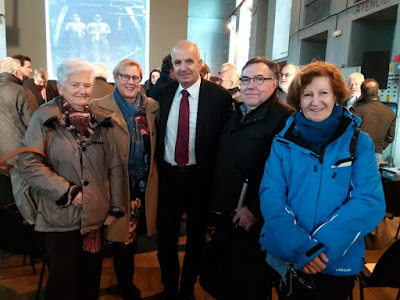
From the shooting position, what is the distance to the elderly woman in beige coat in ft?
6.10

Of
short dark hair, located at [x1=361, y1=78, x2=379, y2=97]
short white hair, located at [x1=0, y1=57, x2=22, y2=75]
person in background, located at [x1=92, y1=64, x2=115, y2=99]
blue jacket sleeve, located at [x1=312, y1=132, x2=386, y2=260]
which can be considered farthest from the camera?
short dark hair, located at [x1=361, y1=78, x2=379, y2=97]

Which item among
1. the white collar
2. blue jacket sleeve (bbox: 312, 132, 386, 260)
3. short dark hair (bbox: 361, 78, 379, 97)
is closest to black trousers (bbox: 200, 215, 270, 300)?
blue jacket sleeve (bbox: 312, 132, 386, 260)

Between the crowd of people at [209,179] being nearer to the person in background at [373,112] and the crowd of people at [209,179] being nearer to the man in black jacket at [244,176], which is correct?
the man in black jacket at [244,176]

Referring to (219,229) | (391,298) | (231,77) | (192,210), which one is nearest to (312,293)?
(219,229)

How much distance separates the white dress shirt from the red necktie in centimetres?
3

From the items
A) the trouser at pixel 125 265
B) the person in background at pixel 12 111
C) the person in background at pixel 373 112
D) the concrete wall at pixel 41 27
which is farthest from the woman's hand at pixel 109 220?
the concrete wall at pixel 41 27

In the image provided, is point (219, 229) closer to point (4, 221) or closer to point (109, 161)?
point (109, 161)

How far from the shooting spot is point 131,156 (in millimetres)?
1913

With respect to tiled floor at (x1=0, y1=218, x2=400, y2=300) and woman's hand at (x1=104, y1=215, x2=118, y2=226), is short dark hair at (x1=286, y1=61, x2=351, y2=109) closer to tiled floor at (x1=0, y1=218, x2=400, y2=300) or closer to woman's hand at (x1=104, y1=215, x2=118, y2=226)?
woman's hand at (x1=104, y1=215, x2=118, y2=226)

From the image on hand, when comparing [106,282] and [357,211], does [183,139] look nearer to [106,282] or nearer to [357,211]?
[357,211]

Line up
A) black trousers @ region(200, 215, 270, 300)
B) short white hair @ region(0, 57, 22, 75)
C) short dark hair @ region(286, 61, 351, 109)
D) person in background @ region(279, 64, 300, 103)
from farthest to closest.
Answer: person in background @ region(279, 64, 300, 103) < short white hair @ region(0, 57, 22, 75) < black trousers @ region(200, 215, 270, 300) < short dark hair @ region(286, 61, 351, 109)

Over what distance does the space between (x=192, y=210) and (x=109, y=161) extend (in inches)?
27.1

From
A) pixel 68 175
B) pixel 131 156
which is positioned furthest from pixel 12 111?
pixel 68 175

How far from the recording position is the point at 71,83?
1.53 m
